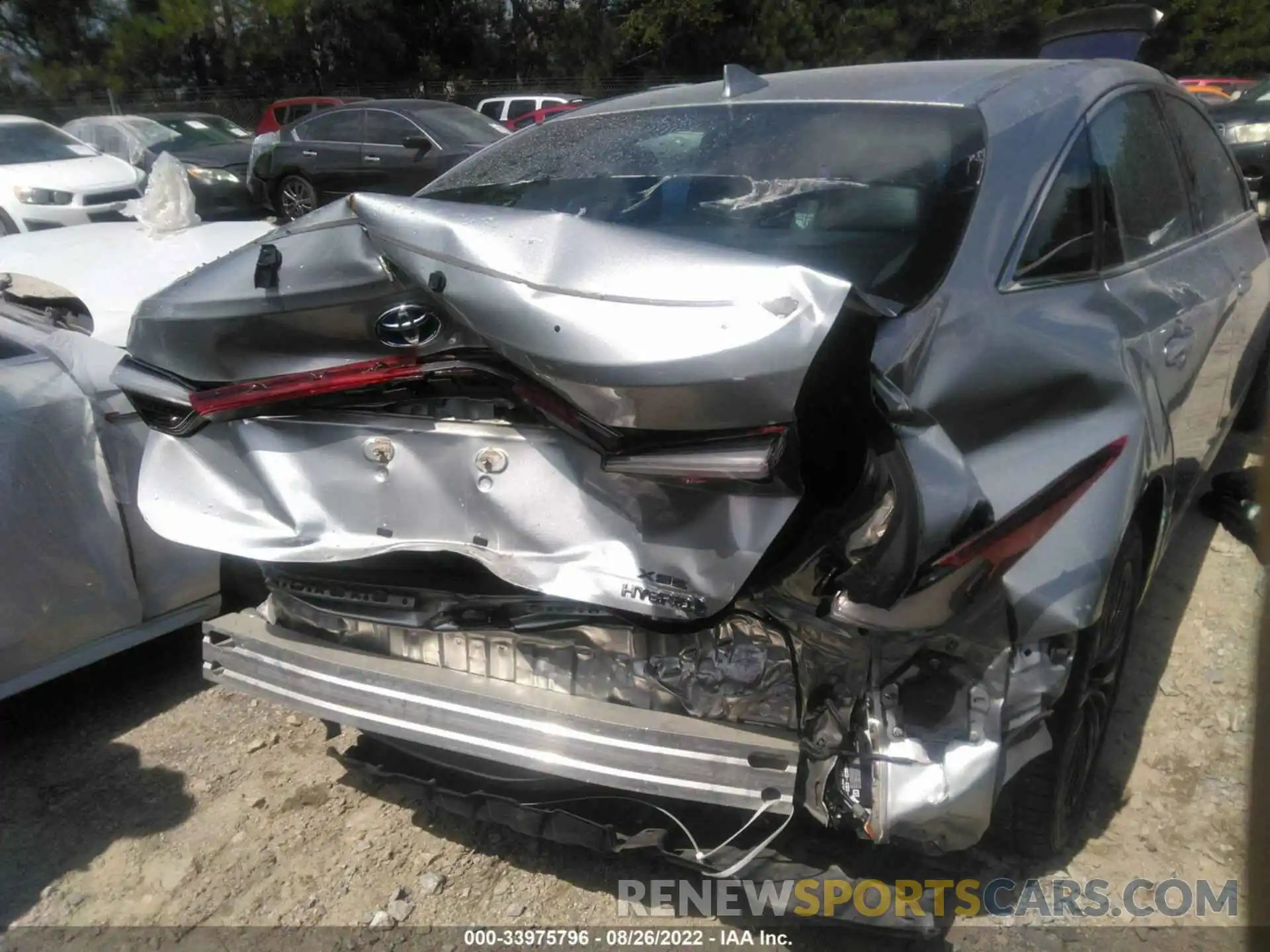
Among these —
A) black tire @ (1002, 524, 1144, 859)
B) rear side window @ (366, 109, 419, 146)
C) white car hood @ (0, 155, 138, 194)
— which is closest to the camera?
black tire @ (1002, 524, 1144, 859)

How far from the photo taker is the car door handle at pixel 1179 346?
2.59 metres

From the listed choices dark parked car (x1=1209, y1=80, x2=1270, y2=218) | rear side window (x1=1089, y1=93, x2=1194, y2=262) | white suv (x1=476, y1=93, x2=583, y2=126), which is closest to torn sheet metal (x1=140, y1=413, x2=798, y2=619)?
rear side window (x1=1089, y1=93, x2=1194, y2=262)

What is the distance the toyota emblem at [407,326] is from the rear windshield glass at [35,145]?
1009 cm

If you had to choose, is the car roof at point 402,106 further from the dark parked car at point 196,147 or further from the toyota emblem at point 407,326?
the toyota emblem at point 407,326

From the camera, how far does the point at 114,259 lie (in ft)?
14.5

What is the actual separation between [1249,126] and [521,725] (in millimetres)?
12505

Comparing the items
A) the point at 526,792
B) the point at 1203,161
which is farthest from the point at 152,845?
the point at 1203,161

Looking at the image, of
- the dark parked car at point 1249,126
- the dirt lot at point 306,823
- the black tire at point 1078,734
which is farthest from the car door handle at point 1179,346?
the dark parked car at point 1249,126

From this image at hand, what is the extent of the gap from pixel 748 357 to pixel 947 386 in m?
→ 0.51

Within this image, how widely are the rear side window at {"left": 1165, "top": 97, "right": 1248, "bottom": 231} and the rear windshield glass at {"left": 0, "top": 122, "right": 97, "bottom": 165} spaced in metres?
10.4

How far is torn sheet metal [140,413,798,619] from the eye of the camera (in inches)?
73.4

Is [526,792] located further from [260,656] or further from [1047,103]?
[1047,103]

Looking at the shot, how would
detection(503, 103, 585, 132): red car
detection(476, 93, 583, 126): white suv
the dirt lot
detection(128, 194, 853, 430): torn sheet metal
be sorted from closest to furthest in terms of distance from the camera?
1. detection(128, 194, 853, 430): torn sheet metal
2. the dirt lot
3. detection(503, 103, 585, 132): red car
4. detection(476, 93, 583, 126): white suv

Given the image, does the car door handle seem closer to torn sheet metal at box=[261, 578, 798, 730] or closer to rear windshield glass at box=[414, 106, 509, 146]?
torn sheet metal at box=[261, 578, 798, 730]
